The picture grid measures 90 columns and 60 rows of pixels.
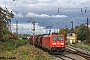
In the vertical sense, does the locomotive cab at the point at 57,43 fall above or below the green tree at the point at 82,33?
above

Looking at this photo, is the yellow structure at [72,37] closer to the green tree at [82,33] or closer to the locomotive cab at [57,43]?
the green tree at [82,33]

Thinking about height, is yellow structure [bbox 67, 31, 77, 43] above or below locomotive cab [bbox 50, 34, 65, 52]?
below

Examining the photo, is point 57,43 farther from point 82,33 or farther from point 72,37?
point 82,33

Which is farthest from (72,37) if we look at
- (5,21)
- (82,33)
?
(5,21)

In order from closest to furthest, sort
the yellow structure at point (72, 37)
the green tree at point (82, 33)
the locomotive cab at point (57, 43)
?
1. the locomotive cab at point (57, 43)
2. the yellow structure at point (72, 37)
3. the green tree at point (82, 33)

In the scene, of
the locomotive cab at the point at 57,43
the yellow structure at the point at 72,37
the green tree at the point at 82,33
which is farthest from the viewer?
the green tree at the point at 82,33

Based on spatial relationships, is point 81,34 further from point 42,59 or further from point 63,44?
point 42,59

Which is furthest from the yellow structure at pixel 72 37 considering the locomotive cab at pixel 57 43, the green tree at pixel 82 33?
the locomotive cab at pixel 57 43

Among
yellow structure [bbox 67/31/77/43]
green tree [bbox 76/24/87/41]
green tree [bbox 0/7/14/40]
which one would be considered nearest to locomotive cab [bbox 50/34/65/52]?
green tree [bbox 0/7/14/40]

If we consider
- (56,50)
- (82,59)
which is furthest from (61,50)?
(82,59)

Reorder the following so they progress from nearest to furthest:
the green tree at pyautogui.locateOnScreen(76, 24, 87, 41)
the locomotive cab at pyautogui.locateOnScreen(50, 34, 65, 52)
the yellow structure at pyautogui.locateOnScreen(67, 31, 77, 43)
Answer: the locomotive cab at pyautogui.locateOnScreen(50, 34, 65, 52) < the yellow structure at pyautogui.locateOnScreen(67, 31, 77, 43) < the green tree at pyautogui.locateOnScreen(76, 24, 87, 41)

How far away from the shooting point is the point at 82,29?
8962 cm

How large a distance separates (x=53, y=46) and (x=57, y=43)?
31.1 inches

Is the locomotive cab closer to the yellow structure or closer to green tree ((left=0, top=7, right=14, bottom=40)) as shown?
green tree ((left=0, top=7, right=14, bottom=40))
